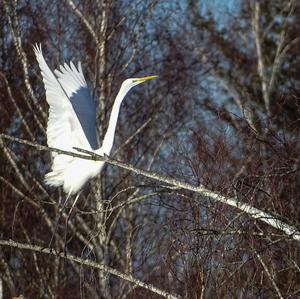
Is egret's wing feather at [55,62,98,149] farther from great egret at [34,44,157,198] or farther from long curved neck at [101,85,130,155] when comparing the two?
long curved neck at [101,85,130,155]

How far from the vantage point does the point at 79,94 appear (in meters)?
9.54

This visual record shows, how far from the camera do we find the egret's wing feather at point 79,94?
938 cm

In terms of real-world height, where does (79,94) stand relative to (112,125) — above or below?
above

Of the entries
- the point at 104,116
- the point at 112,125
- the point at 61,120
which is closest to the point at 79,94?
the point at 61,120

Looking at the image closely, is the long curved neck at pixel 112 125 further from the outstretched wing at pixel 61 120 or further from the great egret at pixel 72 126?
the outstretched wing at pixel 61 120

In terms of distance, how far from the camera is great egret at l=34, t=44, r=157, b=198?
8430 millimetres

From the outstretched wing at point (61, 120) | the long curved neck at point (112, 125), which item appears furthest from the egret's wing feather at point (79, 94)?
the long curved neck at point (112, 125)

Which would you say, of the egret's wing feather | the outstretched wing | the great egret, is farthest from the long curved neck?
the egret's wing feather

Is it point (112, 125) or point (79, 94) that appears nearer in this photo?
point (112, 125)

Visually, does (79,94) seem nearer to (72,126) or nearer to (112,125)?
(72,126)

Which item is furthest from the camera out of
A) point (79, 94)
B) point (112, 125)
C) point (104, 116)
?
point (104, 116)

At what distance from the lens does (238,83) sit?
70.0ft

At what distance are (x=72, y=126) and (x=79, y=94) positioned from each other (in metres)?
0.80

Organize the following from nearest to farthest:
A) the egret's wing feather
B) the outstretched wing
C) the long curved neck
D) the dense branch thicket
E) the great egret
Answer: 1. the long curved neck
2. the great egret
3. the outstretched wing
4. the egret's wing feather
5. the dense branch thicket
